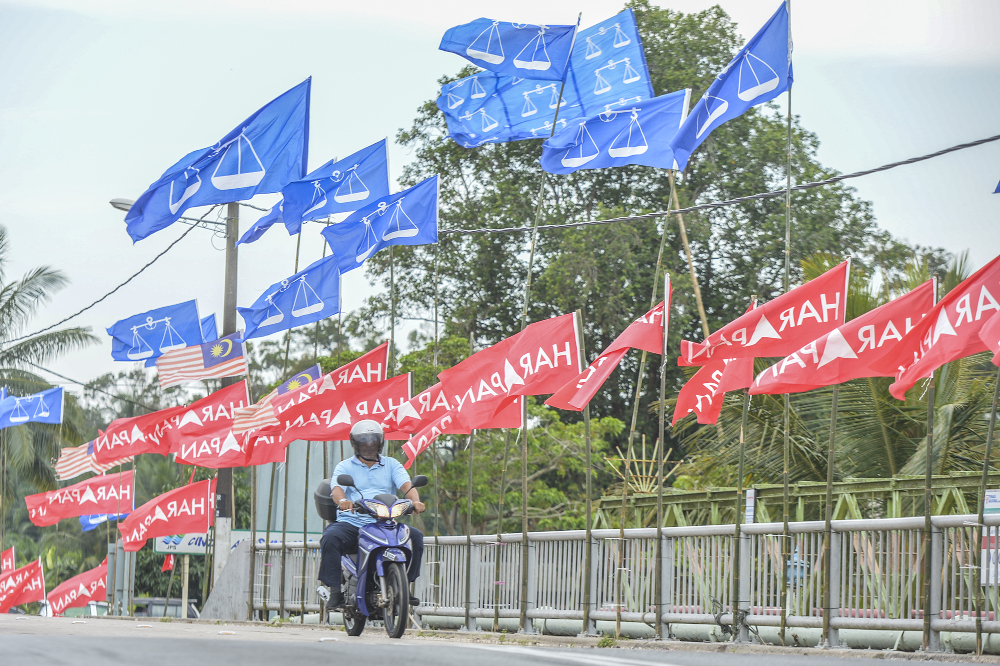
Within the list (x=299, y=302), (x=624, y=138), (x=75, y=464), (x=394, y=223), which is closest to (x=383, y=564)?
A: (x=624, y=138)

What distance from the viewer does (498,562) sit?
45.8ft

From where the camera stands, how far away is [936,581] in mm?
9078

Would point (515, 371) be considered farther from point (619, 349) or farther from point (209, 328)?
point (209, 328)

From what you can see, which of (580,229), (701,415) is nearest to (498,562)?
(701,415)

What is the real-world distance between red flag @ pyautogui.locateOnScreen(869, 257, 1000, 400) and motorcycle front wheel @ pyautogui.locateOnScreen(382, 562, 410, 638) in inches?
160

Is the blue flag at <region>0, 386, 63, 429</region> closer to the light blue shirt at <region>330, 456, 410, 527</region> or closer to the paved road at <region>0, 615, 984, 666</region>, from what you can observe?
the light blue shirt at <region>330, 456, 410, 527</region>

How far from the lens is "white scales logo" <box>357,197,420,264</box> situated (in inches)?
703

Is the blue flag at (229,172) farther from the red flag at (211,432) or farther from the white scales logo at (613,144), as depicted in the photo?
the white scales logo at (613,144)

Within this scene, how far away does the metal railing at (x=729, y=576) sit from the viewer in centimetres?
909

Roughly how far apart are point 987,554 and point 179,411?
1545cm

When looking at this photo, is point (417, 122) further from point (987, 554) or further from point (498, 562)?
point (987, 554)

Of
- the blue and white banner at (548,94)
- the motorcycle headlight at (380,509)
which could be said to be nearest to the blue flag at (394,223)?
the blue and white banner at (548,94)

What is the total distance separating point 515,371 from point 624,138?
10.6 feet

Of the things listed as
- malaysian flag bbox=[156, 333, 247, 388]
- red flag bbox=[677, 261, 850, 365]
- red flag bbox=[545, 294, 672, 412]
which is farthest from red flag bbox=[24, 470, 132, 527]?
red flag bbox=[677, 261, 850, 365]
